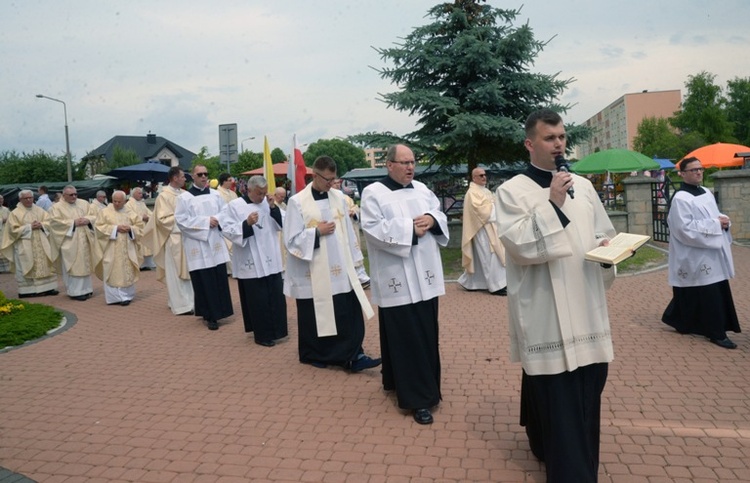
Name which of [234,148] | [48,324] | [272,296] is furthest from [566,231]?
[234,148]

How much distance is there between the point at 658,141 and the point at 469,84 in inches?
2080

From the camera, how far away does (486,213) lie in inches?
423

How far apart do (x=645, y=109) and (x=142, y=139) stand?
7133cm

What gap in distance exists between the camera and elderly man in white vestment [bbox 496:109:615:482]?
355cm

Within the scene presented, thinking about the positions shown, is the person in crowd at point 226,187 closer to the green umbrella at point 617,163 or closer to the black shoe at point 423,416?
the black shoe at point 423,416

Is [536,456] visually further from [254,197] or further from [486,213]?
[486,213]

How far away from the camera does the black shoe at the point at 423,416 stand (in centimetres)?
499

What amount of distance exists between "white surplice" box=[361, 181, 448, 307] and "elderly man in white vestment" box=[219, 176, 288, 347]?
2.72 meters

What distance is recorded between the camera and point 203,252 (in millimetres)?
9156

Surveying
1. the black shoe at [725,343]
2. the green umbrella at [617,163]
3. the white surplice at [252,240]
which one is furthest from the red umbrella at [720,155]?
the white surplice at [252,240]

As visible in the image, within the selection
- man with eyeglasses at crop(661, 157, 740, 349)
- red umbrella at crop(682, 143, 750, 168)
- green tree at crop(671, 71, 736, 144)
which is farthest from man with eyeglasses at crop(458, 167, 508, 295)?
green tree at crop(671, 71, 736, 144)

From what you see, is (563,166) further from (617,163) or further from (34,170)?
(34,170)

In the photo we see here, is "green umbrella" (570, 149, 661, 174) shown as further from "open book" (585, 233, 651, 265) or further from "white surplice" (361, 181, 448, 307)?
"open book" (585, 233, 651, 265)

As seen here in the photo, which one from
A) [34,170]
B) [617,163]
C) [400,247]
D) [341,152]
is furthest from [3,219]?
[341,152]
